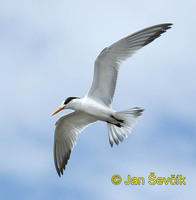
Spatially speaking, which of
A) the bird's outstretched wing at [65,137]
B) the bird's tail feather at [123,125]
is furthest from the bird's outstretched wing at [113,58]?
the bird's outstretched wing at [65,137]

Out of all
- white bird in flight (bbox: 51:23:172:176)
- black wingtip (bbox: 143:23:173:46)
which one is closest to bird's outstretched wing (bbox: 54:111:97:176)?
white bird in flight (bbox: 51:23:172:176)

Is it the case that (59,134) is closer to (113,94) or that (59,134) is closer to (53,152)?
(53,152)

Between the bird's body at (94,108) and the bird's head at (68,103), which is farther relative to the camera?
the bird's head at (68,103)

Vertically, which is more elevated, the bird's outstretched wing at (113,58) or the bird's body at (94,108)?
the bird's outstretched wing at (113,58)

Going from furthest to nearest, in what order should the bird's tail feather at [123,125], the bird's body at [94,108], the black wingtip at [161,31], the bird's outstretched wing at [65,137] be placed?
the bird's outstretched wing at [65,137]
the bird's tail feather at [123,125]
the bird's body at [94,108]
the black wingtip at [161,31]

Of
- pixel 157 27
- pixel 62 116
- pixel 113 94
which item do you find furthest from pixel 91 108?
pixel 157 27

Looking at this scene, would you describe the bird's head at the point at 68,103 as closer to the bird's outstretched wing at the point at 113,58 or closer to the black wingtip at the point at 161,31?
the bird's outstretched wing at the point at 113,58

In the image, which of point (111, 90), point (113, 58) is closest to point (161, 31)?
point (113, 58)

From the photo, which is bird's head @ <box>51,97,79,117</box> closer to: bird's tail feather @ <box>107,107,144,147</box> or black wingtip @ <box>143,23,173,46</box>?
bird's tail feather @ <box>107,107,144,147</box>
